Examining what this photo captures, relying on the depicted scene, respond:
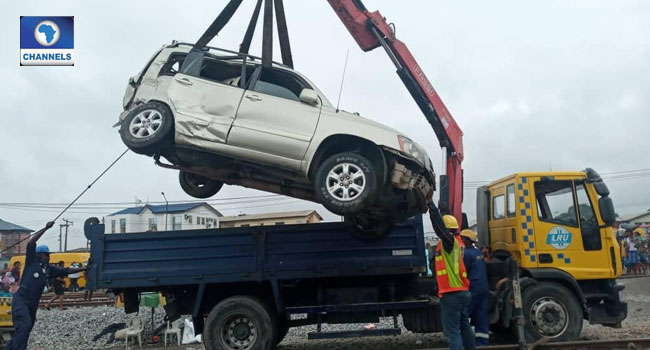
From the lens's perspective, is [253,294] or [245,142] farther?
[253,294]

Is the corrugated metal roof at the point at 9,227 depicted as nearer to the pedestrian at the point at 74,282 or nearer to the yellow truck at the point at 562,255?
the pedestrian at the point at 74,282

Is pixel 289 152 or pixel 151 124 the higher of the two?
pixel 151 124

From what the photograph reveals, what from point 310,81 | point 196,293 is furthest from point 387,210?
point 196,293

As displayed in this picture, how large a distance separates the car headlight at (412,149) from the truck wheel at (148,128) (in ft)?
8.45

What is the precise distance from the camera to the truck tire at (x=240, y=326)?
6145 millimetres

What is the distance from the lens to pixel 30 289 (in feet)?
20.1

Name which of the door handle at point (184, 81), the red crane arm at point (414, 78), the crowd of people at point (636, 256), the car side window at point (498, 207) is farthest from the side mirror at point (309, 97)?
the crowd of people at point (636, 256)

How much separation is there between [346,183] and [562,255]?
11.1ft

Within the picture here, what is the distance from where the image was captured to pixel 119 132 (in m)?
5.61

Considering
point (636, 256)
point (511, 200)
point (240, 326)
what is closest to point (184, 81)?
point (240, 326)

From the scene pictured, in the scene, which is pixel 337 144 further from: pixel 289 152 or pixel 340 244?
pixel 340 244

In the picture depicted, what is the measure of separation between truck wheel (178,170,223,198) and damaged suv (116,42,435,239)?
2.59 feet

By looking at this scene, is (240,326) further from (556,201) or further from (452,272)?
(556,201)

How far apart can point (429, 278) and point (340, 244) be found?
1337 mm
